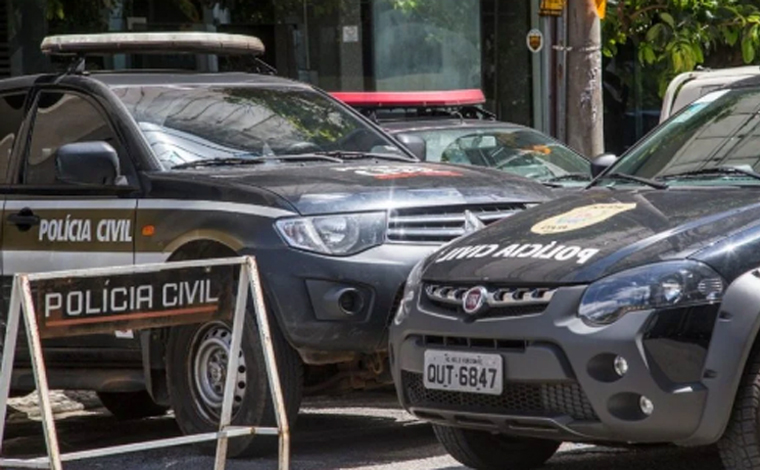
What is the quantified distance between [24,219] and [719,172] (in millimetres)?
3560

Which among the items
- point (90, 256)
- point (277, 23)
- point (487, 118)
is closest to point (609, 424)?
point (90, 256)

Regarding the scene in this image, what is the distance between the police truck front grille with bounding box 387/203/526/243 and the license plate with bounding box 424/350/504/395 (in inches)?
48.8

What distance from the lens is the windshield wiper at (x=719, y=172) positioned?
7018 mm

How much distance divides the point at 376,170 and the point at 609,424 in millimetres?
2636

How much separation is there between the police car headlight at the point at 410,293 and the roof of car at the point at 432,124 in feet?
16.9

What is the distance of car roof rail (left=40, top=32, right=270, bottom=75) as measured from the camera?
921 centimetres


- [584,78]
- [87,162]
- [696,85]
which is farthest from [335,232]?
[584,78]

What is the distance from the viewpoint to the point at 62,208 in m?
8.65

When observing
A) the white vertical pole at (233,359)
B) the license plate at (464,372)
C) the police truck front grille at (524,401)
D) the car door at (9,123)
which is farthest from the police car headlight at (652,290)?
the car door at (9,123)

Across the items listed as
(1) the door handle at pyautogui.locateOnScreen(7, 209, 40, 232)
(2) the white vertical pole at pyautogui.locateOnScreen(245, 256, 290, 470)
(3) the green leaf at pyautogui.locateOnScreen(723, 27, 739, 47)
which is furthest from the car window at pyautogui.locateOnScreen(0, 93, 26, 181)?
(3) the green leaf at pyautogui.locateOnScreen(723, 27, 739, 47)

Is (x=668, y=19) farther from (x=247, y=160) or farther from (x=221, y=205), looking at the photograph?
(x=221, y=205)

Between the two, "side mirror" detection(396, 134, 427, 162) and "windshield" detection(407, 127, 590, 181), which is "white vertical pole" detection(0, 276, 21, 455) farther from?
"windshield" detection(407, 127, 590, 181)

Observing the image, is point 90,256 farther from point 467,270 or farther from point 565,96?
point 565,96

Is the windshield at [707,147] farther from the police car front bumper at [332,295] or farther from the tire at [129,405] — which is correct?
the tire at [129,405]
